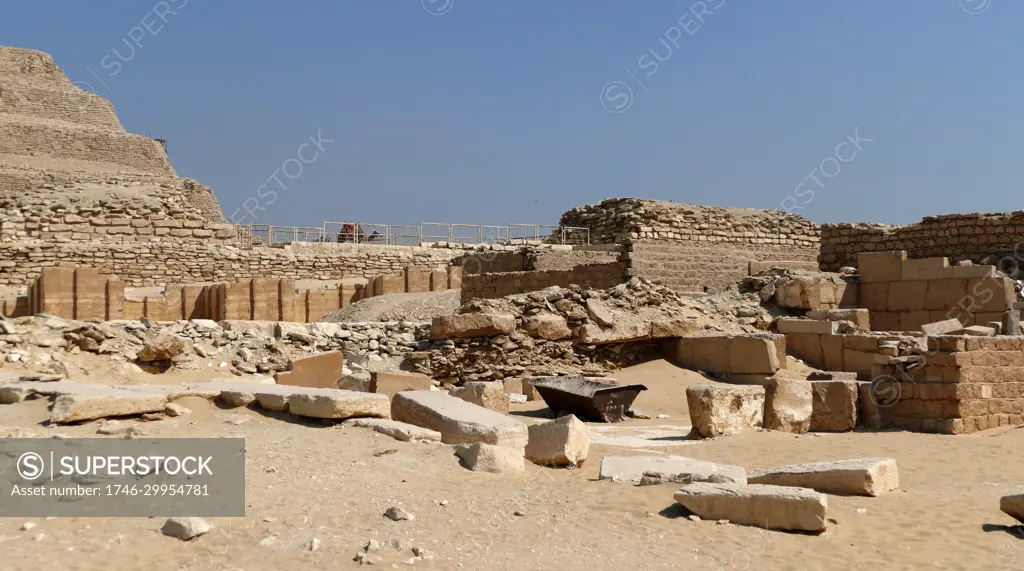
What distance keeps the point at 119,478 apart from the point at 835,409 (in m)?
8.01

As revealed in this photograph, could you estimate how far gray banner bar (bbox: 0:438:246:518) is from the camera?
5.11m

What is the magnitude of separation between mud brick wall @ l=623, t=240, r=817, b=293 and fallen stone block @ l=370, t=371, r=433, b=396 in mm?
8238

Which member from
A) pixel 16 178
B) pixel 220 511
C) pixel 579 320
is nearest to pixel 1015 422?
pixel 579 320

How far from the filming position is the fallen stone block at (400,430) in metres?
7.43

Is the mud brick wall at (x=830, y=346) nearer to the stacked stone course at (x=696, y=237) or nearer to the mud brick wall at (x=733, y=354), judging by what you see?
the mud brick wall at (x=733, y=354)

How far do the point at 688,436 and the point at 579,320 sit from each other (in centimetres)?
455

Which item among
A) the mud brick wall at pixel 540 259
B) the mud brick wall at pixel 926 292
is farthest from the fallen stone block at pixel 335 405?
the mud brick wall at pixel 926 292

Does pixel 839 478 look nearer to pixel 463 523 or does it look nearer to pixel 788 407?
pixel 463 523

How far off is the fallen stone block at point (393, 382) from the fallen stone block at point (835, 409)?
477cm

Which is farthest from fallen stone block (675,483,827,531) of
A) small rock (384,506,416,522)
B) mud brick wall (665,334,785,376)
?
mud brick wall (665,334,785,376)

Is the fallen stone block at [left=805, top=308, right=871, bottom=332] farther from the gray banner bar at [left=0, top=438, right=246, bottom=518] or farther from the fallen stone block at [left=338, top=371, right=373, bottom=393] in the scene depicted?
the gray banner bar at [left=0, top=438, right=246, bottom=518]

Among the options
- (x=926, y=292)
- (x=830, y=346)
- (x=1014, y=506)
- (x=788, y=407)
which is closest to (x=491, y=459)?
(x=1014, y=506)

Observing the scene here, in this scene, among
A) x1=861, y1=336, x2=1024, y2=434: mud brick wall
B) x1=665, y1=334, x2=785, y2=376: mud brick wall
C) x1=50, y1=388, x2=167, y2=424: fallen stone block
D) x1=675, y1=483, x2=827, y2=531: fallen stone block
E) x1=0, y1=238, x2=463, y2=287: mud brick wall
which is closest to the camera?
x1=675, y1=483, x2=827, y2=531: fallen stone block

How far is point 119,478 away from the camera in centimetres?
555
